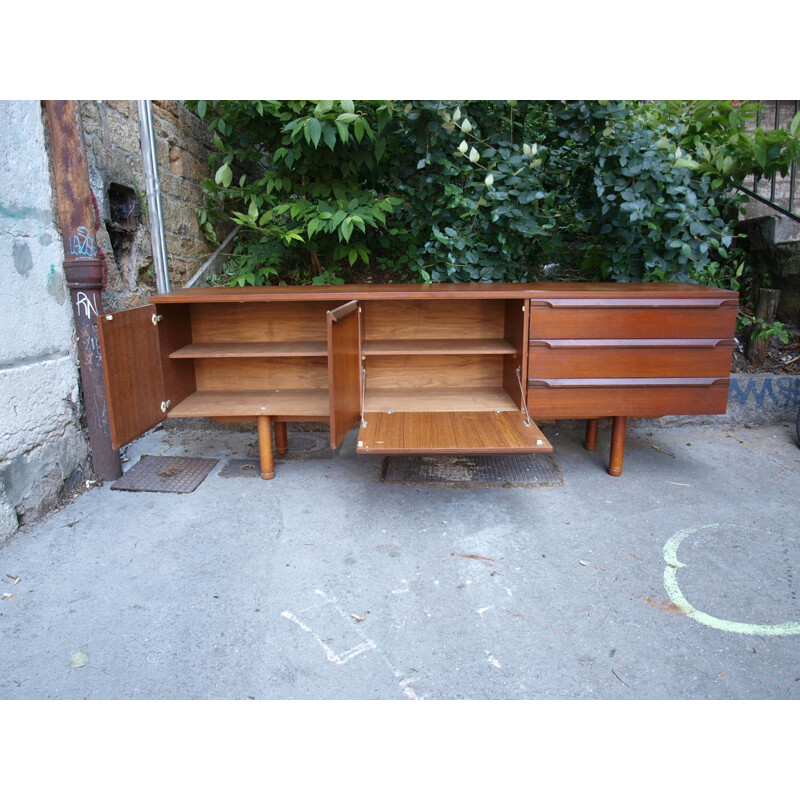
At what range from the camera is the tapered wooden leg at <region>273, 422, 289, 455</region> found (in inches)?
154

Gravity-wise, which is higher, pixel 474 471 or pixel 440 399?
pixel 440 399

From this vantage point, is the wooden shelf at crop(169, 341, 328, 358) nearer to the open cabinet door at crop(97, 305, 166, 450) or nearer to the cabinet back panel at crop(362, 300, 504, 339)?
the open cabinet door at crop(97, 305, 166, 450)

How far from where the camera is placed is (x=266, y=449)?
355 centimetres

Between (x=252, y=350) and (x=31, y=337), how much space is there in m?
1.11

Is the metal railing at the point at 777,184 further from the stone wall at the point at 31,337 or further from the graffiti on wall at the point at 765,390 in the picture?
the stone wall at the point at 31,337

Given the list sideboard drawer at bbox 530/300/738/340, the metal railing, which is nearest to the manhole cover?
sideboard drawer at bbox 530/300/738/340

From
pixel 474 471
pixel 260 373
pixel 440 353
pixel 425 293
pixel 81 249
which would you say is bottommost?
pixel 474 471

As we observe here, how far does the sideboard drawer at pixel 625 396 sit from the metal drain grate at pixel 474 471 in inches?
18.6

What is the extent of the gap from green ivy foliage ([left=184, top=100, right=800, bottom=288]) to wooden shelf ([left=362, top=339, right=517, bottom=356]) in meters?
0.68

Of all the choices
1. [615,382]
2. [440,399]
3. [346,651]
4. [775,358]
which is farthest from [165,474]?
[775,358]

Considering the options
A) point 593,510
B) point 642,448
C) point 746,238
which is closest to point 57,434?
point 593,510

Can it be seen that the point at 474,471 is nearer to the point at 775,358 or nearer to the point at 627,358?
the point at 627,358

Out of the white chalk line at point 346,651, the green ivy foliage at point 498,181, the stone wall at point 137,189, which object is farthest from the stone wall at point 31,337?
the white chalk line at point 346,651

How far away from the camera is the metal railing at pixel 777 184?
4.52 metres
